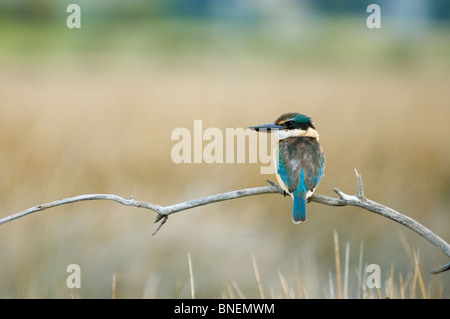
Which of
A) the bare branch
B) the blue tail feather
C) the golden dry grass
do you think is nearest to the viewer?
the bare branch

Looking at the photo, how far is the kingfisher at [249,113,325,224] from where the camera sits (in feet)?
6.63

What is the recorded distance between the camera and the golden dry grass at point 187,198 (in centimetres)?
376

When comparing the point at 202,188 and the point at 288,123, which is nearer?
the point at 288,123

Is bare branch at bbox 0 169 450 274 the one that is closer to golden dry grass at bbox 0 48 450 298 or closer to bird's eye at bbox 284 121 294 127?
bird's eye at bbox 284 121 294 127

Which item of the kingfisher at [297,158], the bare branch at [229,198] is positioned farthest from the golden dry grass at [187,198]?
the bare branch at [229,198]

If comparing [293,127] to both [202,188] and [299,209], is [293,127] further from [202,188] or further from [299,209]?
[202,188]

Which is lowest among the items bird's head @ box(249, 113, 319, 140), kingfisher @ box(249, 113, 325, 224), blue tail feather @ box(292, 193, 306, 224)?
blue tail feather @ box(292, 193, 306, 224)

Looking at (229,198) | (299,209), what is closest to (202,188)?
(299,209)

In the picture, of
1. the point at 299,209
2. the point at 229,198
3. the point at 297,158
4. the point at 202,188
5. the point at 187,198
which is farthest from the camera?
the point at 202,188

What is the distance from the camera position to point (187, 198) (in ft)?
14.1

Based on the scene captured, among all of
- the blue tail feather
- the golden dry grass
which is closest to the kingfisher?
the blue tail feather

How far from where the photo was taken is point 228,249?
13.4 ft

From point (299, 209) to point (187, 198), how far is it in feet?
7.84

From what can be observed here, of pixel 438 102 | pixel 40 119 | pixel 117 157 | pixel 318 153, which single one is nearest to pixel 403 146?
pixel 438 102
